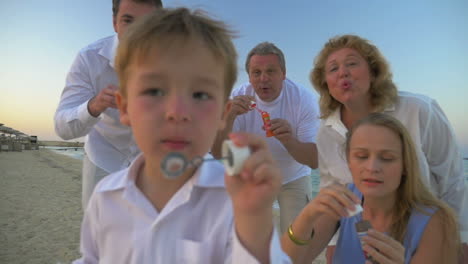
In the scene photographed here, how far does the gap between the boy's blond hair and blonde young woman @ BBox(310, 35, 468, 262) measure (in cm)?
194

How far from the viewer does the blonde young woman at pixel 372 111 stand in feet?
9.62

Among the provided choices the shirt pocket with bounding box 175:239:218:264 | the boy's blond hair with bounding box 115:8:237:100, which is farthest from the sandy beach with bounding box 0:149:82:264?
the boy's blond hair with bounding box 115:8:237:100

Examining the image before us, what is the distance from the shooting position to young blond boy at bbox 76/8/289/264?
118 cm

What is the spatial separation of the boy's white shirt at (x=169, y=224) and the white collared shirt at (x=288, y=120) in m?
2.86

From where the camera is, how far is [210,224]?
4.62 ft

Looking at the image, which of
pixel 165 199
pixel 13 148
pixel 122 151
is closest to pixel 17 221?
pixel 122 151

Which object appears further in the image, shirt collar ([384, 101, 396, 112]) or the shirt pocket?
shirt collar ([384, 101, 396, 112])

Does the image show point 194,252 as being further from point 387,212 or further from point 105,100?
point 387,212

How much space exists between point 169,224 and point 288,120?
3.23 metres

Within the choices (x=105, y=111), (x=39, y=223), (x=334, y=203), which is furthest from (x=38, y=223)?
(x=334, y=203)

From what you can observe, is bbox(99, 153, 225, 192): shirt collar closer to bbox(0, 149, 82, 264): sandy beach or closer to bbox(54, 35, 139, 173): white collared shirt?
bbox(54, 35, 139, 173): white collared shirt

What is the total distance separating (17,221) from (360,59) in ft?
22.3

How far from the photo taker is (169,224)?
55.7 inches

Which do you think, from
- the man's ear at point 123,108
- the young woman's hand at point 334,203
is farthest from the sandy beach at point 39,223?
the man's ear at point 123,108
